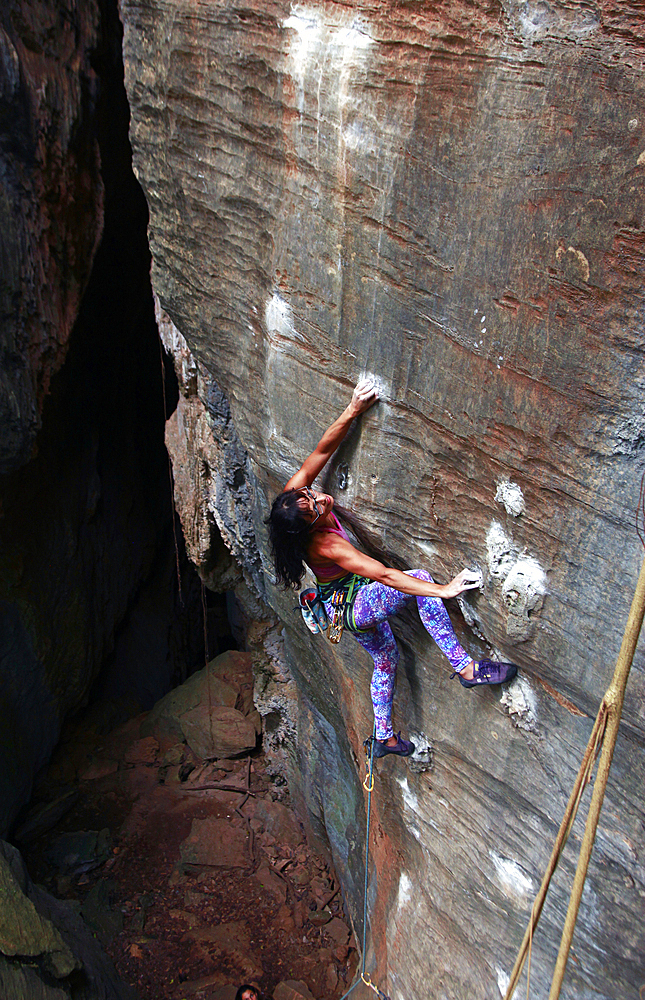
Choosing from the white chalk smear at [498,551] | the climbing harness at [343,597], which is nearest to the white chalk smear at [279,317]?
the climbing harness at [343,597]

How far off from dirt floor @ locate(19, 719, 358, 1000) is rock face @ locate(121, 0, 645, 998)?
76.7 inches

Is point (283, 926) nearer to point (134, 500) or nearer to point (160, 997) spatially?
point (160, 997)

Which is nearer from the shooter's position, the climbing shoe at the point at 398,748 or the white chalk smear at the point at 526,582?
the white chalk smear at the point at 526,582

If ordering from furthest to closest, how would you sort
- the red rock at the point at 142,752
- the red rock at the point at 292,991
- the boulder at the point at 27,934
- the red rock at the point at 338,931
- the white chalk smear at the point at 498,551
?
the red rock at the point at 142,752
the red rock at the point at 338,931
the red rock at the point at 292,991
the boulder at the point at 27,934
the white chalk smear at the point at 498,551

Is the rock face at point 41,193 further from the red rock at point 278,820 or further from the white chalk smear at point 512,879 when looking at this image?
the white chalk smear at point 512,879

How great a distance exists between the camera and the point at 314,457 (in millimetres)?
3504

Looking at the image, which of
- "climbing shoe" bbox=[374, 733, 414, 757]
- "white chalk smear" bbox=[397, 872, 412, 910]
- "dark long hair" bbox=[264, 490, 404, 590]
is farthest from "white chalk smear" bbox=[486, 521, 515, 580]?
"white chalk smear" bbox=[397, 872, 412, 910]

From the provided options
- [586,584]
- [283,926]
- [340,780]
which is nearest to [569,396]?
[586,584]

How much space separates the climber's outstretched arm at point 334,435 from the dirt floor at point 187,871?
4558mm

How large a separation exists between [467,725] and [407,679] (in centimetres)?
50

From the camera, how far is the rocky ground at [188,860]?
18.9 ft

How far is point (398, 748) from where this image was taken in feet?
12.2

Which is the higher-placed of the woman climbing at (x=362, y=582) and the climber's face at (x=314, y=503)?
the climber's face at (x=314, y=503)

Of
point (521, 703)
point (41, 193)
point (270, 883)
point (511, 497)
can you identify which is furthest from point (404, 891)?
point (41, 193)
